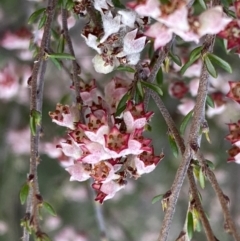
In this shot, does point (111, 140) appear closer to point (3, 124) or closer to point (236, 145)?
point (236, 145)

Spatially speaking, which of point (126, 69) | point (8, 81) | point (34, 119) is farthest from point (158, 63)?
point (8, 81)

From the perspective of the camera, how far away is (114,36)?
44 centimetres

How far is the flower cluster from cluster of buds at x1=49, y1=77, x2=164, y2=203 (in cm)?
8

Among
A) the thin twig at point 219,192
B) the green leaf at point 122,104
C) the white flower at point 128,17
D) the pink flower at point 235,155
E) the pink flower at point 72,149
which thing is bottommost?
the thin twig at point 219,192

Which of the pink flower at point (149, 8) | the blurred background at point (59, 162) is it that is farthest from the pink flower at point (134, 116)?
the blurred background at point (59, 162)

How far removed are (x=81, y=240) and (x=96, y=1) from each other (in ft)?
2.49

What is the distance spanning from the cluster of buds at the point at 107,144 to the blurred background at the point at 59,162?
422 millimetres

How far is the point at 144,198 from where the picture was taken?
53.0 inches

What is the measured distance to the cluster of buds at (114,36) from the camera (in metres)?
0.44

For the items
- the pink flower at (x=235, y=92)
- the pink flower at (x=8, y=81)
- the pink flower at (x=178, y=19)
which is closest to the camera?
the pink flower at (x=178, y=19)

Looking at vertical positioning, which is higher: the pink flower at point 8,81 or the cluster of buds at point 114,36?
the pink flower at point 8,81

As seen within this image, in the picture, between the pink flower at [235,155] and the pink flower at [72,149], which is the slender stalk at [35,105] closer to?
the pink flower at [72,149]

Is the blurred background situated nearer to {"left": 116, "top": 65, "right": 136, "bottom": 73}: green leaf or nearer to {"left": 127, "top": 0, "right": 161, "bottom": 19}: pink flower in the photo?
{"left": 116, "top": 65, "right": 136, "bottom": 73}: green leaf

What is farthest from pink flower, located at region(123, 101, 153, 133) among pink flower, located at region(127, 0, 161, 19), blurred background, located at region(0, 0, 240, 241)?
blurred background, located at region(0, 0, 240, 241)
